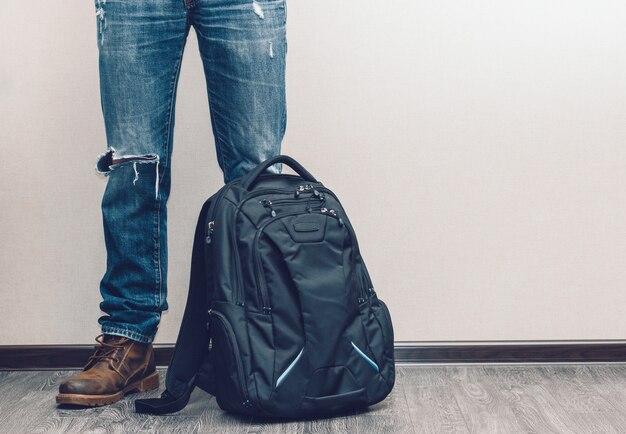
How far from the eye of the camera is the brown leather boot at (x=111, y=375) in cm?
133

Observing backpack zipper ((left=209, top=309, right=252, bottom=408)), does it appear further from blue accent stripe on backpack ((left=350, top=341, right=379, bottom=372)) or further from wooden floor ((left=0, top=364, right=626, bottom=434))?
blue accent stripe on backpack ((left=350, top=341, right=379, bottom=372))

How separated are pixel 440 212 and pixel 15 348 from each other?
3.20 feet

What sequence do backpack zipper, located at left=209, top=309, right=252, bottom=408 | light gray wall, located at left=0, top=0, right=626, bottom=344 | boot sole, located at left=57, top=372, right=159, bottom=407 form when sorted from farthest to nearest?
light gray wall, located at left=0, top=0, right=626, bottom=344
boot sole, located at left=57, top=372, right=159, bottom=407
backpack zipper, located at left=209, top=309, right=252, bottom=408

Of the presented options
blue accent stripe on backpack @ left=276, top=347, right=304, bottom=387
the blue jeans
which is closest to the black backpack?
blue accent stripe on backpack @ left=276, top=347, right=304, bottom=387

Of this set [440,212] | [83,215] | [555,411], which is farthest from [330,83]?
[555,411]

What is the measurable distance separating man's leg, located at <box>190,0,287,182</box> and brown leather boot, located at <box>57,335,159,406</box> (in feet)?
1.26

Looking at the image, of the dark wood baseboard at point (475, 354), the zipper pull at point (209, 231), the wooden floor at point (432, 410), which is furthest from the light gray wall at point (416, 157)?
the zipper pull at point (209, 231)

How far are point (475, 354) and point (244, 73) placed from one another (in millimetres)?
789

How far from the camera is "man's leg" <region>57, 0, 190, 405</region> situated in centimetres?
134

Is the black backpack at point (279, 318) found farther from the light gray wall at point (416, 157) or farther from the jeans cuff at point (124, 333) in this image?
the light gray wall at point (416, 157)

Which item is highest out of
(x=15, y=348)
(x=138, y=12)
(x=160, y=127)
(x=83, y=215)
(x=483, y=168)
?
(x=138, y=12)

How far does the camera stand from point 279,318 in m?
1.24

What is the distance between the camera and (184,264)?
166cm

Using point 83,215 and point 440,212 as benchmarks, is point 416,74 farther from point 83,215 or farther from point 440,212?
point 83,215
